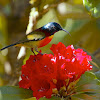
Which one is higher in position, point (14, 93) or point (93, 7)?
point (93, 7)

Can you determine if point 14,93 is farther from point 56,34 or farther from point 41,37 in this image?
point 56,34

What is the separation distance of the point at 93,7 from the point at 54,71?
430mm

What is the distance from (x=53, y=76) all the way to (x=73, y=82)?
0.56ft

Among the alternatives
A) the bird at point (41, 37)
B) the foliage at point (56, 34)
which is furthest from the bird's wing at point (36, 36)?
the foliage at point (56, 34)

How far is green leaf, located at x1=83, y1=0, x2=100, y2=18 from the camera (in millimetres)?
1308

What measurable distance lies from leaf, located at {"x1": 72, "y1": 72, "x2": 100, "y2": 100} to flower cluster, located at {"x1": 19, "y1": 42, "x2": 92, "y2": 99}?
0.07 meters

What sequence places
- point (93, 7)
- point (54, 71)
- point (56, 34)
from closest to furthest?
point (54, 71)
point (93, 7)
point (56, 34)

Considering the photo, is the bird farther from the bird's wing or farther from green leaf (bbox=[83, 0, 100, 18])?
green leaf (bbox=[83, 0, 100, 18])

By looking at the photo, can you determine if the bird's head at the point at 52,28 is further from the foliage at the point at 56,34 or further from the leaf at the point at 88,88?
the leaf at the point at 88,88

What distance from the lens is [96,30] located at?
3.00 metres

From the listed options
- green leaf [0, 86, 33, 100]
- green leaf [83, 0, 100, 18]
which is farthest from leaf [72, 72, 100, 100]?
green leaf [83, 0, 100, 18]

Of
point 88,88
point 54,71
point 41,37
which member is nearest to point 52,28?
point 41,37

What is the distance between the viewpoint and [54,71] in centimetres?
120

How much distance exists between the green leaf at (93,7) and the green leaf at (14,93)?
0.56 meters
